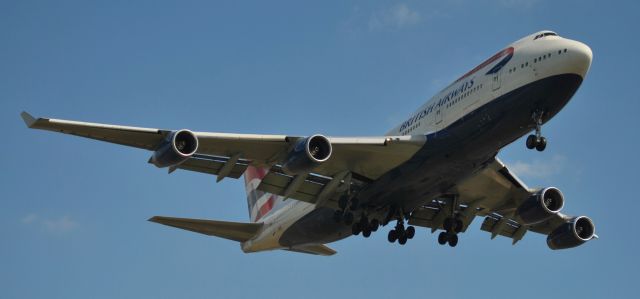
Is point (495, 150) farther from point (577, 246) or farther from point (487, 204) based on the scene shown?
point (577, 246)

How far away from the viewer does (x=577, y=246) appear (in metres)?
41.8

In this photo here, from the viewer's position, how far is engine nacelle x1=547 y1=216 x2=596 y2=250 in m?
41.6

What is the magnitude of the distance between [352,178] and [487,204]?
24.0 ft

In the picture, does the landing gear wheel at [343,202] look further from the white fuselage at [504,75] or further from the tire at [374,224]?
the white fuselage at [504,75]

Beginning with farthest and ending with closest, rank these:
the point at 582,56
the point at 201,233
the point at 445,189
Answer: the point at 201,233 → the point at 445,189 → the point at 582,56

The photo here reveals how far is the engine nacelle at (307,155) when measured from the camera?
3181cm

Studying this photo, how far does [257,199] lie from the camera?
4575 cm

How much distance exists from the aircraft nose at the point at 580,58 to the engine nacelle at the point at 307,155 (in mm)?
8783

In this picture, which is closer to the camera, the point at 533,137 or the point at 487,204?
A: the point at 533,137

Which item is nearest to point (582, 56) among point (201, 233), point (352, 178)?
point (352, 178)

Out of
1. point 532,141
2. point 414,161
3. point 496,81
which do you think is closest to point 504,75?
point 496,81

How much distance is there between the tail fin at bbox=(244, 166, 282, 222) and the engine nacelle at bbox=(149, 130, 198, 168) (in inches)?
363

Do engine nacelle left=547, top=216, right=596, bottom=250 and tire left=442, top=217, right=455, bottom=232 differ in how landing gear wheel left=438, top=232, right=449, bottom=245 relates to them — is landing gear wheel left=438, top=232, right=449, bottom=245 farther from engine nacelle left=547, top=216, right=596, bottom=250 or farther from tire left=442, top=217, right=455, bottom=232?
engine nacelle left=547, top=216, right=596, bottom=250

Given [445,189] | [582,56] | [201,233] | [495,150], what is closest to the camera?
[582,56]
